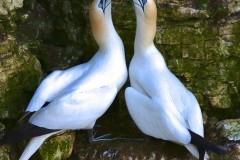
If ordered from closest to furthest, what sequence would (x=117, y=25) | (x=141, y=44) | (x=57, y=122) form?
(x=57, y=122)
(x=141, y=44)
(x=117, y=25)

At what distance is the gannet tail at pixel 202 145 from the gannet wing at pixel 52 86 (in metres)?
0.99

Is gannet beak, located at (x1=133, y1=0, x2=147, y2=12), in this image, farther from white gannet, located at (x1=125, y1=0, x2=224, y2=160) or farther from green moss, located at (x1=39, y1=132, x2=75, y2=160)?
green moss, located at (x1=39, y1=132, x2=75, y2=160)

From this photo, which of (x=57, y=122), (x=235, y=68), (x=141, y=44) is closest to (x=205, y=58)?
(x=235, y=68)

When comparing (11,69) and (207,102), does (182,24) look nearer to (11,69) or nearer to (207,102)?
(207,102)

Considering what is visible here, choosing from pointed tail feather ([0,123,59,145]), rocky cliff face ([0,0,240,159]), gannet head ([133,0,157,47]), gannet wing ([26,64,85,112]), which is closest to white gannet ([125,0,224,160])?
gannet head ([133,0,157,47])

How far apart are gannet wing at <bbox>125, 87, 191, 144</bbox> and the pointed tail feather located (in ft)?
1.96

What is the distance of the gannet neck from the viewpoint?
4090 millimetres

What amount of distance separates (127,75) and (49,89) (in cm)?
59

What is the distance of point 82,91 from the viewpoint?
384cm

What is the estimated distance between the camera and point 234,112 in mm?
Result: 4352

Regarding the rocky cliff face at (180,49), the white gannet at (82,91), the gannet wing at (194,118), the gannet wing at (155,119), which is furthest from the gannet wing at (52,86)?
the gannet wing at (194,118)

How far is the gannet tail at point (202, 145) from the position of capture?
345 centimetres

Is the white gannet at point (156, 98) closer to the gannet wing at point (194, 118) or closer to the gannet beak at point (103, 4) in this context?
the gannet wing at point (194, 118)

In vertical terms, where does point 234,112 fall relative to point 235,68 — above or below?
below
